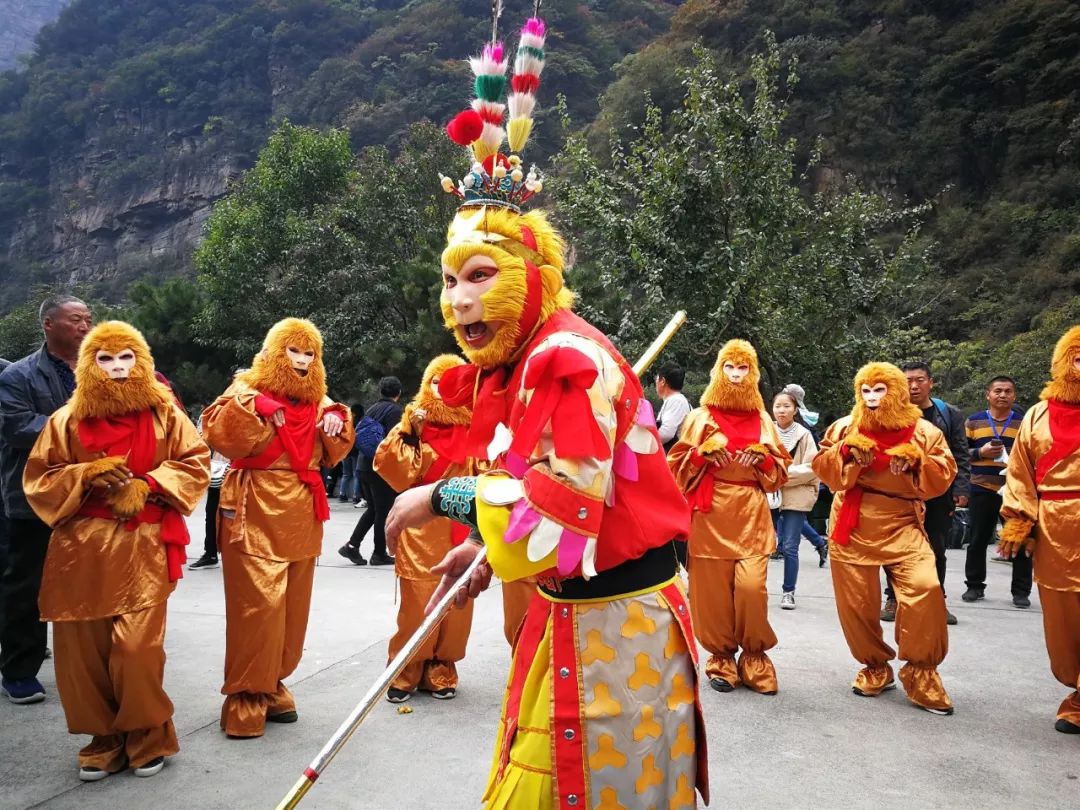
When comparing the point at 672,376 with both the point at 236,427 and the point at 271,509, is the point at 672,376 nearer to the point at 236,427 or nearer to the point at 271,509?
the point at 271,509

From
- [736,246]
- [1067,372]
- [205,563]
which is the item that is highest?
[736,246]

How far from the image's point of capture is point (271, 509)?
415 centimetres

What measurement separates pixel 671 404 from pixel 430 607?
5.42 meters

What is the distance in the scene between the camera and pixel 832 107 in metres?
27.9

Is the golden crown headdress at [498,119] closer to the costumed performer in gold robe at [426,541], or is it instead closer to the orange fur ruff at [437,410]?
the costumed performer in gold robe at [426,541]

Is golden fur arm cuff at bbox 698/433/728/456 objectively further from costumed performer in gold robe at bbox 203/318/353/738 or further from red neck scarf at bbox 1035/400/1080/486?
costumed performer in gold robe at bbox 203/318/353/738

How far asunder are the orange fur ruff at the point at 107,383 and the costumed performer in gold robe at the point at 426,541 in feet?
5.02

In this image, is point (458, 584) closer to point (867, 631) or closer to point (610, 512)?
point (610, 512)

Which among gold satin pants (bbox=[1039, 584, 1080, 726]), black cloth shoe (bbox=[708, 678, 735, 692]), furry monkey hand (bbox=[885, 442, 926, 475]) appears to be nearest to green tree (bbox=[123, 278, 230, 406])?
black cloth shoe (bbox=[708, 678, 735, 692])

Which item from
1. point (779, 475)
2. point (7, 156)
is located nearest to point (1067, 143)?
point (779, 475)

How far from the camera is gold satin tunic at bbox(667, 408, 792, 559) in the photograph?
192 inches

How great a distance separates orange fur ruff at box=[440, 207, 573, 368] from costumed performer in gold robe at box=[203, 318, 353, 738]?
2.37 m

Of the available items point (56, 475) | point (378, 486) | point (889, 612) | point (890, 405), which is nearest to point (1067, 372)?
point (890, 405)

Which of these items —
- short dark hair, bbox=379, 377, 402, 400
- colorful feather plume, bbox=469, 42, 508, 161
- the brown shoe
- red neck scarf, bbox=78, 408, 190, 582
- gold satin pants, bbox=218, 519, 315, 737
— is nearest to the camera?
colorful feather plume, bbox=469, 42, 508, 161
